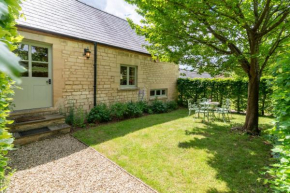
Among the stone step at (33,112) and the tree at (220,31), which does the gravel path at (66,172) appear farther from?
the tree at (220,31)

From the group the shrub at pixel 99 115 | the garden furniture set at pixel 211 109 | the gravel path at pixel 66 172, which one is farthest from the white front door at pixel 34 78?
the garden furniture set at pixel 211 109

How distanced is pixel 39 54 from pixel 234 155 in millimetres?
6880

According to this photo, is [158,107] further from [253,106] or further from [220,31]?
[220,31]

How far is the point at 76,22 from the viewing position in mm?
6961

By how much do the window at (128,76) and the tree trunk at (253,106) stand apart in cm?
568

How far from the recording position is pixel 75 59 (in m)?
6.20

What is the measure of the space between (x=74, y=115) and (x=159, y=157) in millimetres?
4044

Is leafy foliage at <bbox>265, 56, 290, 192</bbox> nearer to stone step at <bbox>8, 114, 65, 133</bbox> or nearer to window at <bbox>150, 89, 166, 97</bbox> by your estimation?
stone step at <bbox>8, 114, 65, 133</bbox>

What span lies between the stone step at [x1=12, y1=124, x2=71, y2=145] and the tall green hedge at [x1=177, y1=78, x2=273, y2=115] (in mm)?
8897

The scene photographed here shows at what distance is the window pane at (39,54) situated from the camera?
5340 millimetres

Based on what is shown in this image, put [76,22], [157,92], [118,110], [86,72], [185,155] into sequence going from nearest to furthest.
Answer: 1. [185,155]
2. [86,72]
3. [76,22]
4. [118,110]
5. [157,92]

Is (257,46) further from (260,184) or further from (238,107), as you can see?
(238,107)

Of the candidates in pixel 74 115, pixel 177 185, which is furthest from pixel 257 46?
pixel 74 115

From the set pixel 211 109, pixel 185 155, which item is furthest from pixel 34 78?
pixel 211 109
